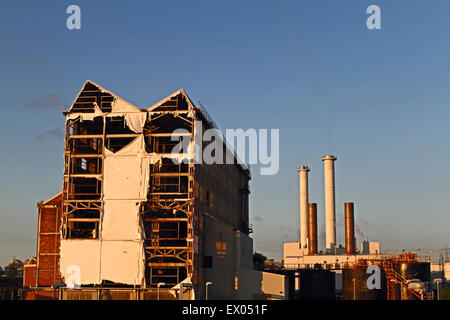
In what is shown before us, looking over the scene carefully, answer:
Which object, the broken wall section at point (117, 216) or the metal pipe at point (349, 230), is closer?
the broken wall section at point (117, 216)

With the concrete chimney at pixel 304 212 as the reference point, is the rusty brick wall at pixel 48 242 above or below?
below

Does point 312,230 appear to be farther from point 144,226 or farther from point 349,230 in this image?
point 144,226

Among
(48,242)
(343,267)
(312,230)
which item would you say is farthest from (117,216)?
(312,230)

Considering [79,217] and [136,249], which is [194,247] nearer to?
[136,249]

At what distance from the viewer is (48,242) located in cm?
6372

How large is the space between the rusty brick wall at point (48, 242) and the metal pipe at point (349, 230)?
69.1m

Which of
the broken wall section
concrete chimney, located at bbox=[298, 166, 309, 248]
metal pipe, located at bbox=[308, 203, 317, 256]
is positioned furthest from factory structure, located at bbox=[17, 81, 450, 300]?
concrete chimney, located at bbox=[298, 166, 309, 248]

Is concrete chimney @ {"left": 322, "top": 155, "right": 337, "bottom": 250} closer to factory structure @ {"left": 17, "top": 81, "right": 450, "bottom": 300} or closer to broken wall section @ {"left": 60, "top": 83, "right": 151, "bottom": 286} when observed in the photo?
factory structure @ {"left": 17, "top": 81, "right": 450, "bottom": 300}

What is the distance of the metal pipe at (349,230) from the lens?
116m

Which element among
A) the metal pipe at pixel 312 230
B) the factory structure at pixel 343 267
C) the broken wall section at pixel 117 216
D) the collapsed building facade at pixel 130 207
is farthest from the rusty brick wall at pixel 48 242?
the metal pipe at pixel 312 230

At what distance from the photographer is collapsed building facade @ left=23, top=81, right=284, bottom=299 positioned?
57844 mm

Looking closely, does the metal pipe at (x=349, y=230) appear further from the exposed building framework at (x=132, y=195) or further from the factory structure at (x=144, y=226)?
the exposed building framework at (x=132, y=195)
